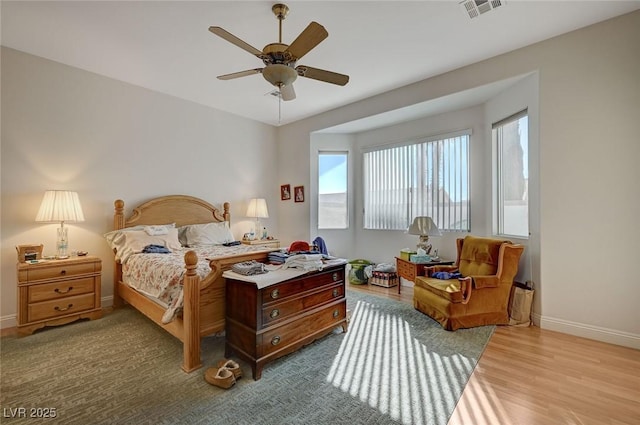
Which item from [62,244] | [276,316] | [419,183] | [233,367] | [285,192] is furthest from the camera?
[285,192]

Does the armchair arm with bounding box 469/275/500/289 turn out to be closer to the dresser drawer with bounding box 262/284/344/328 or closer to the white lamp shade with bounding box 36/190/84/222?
the dresser drawer with bounding box 262/284/344/328

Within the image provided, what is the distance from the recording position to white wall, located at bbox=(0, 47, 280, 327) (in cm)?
304

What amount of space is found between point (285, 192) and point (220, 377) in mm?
4034

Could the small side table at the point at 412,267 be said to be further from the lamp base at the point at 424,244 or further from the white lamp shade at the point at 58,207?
the white lamp shade at the point at 58,207

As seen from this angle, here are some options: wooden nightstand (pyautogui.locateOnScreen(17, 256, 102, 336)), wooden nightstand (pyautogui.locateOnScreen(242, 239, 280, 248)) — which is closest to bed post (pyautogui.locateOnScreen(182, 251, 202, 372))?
wooden nightstand (pyautogui.locateOnScreen(17, 256, 102, 336))

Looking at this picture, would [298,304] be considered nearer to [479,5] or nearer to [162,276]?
[162,276]

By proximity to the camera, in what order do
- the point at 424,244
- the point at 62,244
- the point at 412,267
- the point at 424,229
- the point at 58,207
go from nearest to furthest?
the point at 58,207, the point at 62,244, the point at 412,267, the point at 424,229, the point at 424,244

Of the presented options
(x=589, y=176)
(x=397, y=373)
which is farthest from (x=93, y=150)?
(x=589, y=176)

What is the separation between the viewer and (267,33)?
2.75m

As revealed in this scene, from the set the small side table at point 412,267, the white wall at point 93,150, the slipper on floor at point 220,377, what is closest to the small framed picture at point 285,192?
the white wall at point 93,150

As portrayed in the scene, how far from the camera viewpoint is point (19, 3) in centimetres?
239

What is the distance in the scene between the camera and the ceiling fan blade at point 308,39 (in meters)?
1.92

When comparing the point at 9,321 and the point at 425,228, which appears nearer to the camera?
the point at 9,321

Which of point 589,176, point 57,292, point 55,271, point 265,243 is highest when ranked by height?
point 589,176
